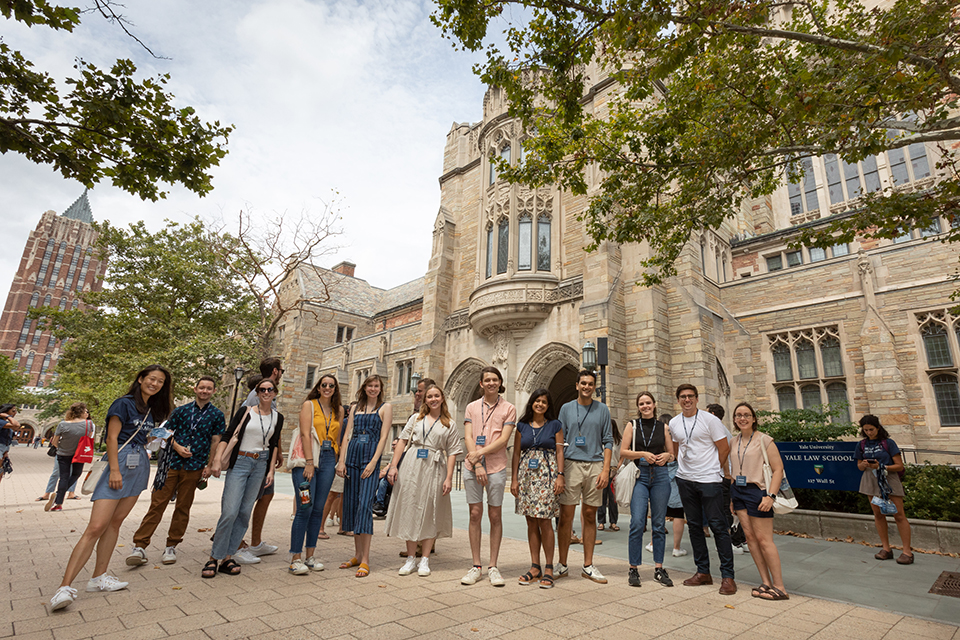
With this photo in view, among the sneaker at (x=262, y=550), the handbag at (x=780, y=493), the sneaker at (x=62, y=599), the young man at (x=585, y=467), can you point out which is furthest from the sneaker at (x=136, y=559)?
the handbag at (x=780, y=493)

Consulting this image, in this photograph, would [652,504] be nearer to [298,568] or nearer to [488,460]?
[488,460]

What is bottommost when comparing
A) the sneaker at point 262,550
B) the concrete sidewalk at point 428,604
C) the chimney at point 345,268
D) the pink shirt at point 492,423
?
the sneaker at point 262,550

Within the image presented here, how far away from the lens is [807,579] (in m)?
4.91

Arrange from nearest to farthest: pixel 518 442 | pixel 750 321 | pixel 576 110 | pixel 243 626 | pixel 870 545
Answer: pixel 243 626, pixel 518 442, pixel 870 545, pixel 576 110, pixel 750 321

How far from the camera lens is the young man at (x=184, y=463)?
4.82 metres

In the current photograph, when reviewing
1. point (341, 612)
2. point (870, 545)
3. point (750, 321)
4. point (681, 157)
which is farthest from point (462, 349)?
point (341, 612)

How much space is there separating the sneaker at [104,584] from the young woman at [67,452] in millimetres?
6368

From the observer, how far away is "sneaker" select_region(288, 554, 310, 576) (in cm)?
438

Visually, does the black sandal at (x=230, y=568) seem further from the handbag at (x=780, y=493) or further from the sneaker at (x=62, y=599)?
the handbag at (x=780, y=493)

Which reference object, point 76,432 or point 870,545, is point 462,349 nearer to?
point 76,432

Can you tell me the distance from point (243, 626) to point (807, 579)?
529cm

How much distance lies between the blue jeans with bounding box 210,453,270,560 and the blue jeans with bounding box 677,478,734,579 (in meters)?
4.14

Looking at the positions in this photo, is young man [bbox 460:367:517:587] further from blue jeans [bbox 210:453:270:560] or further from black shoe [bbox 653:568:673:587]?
blue jeans [bbox 210:453:270:560]

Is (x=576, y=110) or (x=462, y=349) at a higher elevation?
(x=576, y=110)
